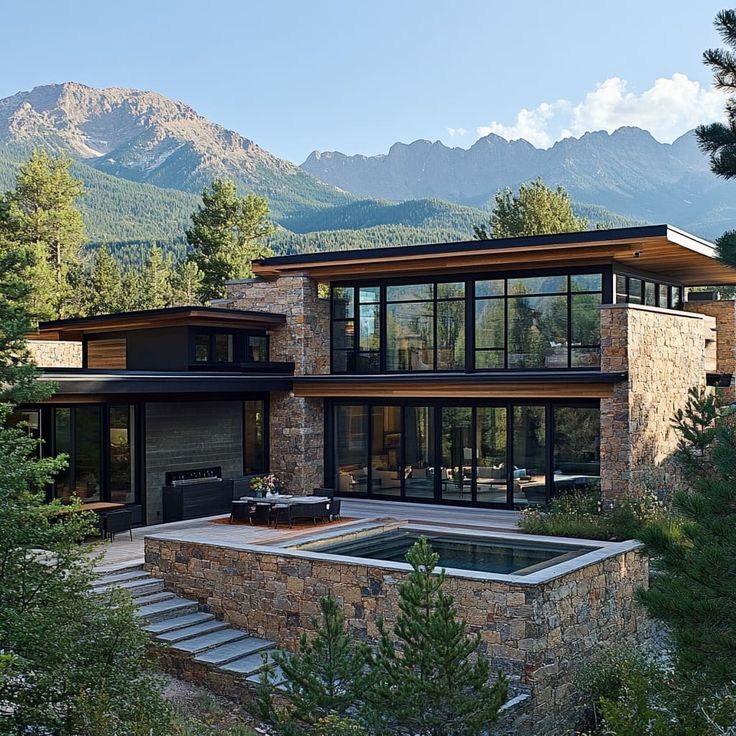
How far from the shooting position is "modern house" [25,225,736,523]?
54.7 feet

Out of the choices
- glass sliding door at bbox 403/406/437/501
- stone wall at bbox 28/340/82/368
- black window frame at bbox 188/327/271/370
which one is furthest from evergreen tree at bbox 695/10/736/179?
stone wall at bbox 28/340/82/368

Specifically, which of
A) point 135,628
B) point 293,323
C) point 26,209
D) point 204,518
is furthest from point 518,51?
point 135,628

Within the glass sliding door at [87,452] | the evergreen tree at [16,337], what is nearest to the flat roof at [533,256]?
the glass sliding door at [87,452]

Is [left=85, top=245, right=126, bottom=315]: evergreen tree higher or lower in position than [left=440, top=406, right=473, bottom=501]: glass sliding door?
higher

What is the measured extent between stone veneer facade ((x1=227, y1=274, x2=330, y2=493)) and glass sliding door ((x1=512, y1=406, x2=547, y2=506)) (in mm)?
4693

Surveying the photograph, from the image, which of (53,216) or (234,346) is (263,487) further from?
(53,216)

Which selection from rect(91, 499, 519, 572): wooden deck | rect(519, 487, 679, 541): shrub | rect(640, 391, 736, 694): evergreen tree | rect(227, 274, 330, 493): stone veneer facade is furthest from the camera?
rect(227, 274, 330, 493): stone veneer facade

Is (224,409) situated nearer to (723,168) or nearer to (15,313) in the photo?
(15,313)

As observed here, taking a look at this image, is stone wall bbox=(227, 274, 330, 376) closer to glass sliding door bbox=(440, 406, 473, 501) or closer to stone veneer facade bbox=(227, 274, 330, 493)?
stone veneer facade bbox=(227, 274, 330, 493)

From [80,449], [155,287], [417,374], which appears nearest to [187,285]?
[155,287]

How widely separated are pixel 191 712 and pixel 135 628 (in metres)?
2.87

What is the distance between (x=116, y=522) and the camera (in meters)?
14.7

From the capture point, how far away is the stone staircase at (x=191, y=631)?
1102cm

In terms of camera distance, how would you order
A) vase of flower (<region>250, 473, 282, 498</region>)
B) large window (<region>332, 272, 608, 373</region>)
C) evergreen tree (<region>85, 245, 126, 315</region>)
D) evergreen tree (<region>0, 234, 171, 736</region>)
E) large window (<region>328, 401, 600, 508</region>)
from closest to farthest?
evergreen tree (<region>0, 234, 171, 736</region>), vase of flower (<region>250, 473, 282, 498</region>), large window (<region>328, 401, 600, 508</region>), large window (<region>332, 272, 608, 373</region>), evergreen tree (<region>85, 245, 126, 315</region>)
